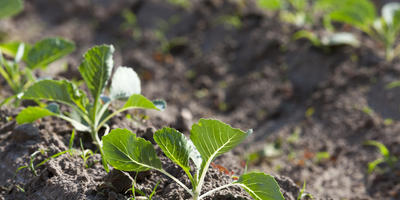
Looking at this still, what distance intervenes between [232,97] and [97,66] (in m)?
1.93

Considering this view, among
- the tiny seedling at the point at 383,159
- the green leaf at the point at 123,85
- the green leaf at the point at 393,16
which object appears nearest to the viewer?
the green leaf at the point at 123,85

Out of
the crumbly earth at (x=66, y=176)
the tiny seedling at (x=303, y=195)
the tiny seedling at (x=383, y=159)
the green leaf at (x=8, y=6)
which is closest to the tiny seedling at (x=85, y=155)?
the crumbly earth at (x=66, y=176)

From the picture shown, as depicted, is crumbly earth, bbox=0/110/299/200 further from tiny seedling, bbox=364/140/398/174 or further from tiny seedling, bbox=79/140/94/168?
tiny seedling, bbox=364/140/398/174

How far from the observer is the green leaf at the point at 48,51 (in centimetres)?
240

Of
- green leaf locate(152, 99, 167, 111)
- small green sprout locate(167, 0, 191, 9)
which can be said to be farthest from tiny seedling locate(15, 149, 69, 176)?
small green sprout locate(167, 0, 191, 9)

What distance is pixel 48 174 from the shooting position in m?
1.82

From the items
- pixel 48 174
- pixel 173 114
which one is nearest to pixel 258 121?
pixel 173 114

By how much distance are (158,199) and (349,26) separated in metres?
3.08

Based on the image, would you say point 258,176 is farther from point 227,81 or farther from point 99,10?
point 99,10

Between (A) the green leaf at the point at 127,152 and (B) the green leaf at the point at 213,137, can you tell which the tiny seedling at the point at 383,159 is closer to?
(B) the green leaf at the point at 213,137

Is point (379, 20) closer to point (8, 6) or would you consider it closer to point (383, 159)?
point (383, 159)

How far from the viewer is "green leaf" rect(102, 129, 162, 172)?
5.15ft

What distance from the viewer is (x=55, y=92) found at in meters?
1.87

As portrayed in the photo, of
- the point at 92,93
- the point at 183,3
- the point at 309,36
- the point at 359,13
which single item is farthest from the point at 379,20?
the point at 92,93
